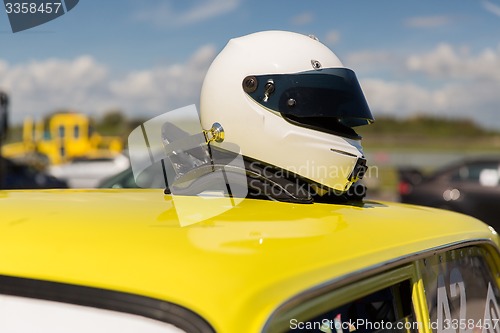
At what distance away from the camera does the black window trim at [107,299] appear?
42.8 inches

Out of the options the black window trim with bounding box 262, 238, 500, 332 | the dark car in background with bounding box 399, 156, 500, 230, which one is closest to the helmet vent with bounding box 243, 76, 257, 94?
the black window trim with bounding box 262, 238, 500, 332

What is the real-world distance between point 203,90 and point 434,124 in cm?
4750

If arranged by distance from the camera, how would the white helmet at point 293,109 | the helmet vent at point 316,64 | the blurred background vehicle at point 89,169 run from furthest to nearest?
1. the blurred background vehicle at point 89,169
2. the helmet vent at point 316,64
3. the white helmet at point 293,109

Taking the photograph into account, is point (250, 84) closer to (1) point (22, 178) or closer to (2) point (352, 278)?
(2) point (352, 278)

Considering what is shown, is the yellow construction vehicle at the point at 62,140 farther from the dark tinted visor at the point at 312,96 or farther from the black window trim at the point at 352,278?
the black window trim at the point at 352,278

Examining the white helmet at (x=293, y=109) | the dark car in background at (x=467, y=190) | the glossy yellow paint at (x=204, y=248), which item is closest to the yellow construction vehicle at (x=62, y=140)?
the dark car in background at (x=467, y=190)

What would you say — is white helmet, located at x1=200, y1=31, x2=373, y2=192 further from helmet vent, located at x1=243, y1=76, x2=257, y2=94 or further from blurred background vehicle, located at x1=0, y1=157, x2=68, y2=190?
blurred background vehicle, located at x1=0, y1=157, x2=68, y2=190

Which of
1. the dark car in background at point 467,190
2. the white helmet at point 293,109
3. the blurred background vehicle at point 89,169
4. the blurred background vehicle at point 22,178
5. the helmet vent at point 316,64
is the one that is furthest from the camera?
the blurred background vehicle at point 89,169

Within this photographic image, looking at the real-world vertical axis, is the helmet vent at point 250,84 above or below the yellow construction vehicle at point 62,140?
below

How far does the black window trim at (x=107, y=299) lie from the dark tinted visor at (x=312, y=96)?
1.41 meters

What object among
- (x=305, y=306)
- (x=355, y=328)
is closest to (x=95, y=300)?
(x=305, y=306)

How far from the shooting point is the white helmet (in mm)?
2455

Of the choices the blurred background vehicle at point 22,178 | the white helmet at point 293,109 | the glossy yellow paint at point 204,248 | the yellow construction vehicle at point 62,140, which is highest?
the yellow construction vehicle at point 62,140

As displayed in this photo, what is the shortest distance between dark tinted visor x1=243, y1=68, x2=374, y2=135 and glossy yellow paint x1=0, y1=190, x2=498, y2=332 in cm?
65
